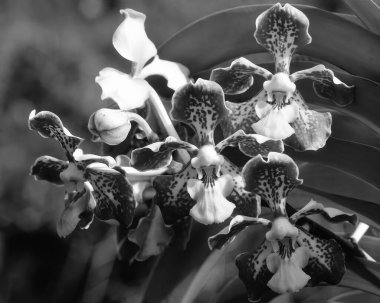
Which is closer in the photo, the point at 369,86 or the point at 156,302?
the point at 369,86

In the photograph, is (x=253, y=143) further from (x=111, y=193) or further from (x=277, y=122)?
(x=111, y=193)

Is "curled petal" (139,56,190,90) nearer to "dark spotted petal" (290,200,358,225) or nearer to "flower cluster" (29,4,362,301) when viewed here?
"flower cluster" (29,4,362,301)

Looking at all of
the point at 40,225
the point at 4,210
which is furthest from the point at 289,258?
the point at 4,210

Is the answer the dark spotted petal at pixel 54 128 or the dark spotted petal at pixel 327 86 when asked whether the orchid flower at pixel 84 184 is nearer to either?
the dark spotted petal at pixel 54 128

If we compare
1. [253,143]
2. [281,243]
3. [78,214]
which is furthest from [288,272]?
[78,214]

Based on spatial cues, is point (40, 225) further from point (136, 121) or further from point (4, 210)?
point (136, 121)

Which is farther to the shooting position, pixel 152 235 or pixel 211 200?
pixel 152 235

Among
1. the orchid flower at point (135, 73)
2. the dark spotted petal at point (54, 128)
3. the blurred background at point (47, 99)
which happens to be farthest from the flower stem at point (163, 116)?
the blurred background at point (47, 99)
